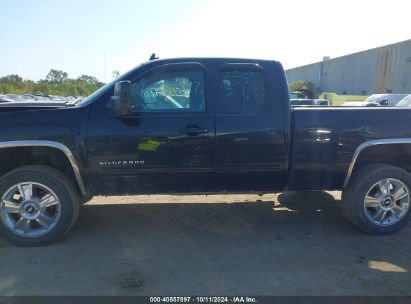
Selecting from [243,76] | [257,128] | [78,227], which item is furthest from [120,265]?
[243,76]

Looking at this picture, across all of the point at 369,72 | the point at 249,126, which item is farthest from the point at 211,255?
the point at 369,72

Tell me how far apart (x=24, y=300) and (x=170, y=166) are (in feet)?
5.77

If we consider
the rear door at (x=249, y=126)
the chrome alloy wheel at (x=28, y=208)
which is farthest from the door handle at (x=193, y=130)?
the chrome alloy wheel at (x=28, y=208)

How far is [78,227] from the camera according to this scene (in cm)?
443

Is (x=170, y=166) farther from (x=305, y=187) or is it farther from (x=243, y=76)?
(x=305, y=187)

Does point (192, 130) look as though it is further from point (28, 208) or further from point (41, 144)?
point (28, 208)

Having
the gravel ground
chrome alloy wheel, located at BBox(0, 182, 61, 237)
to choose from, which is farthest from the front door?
the gravel ground

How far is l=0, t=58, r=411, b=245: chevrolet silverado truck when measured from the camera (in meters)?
3.78

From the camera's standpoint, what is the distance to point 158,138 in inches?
150

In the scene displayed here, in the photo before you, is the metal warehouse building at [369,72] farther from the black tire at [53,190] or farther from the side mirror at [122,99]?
the black tire at [53,190]

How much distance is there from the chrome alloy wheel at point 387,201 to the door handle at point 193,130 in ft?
6.56

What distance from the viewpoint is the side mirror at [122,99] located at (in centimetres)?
357

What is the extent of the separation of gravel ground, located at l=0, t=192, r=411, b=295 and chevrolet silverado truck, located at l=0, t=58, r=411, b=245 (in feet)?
1.20

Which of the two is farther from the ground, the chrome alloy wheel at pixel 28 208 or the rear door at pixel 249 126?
the rear door at pixel 249 126
